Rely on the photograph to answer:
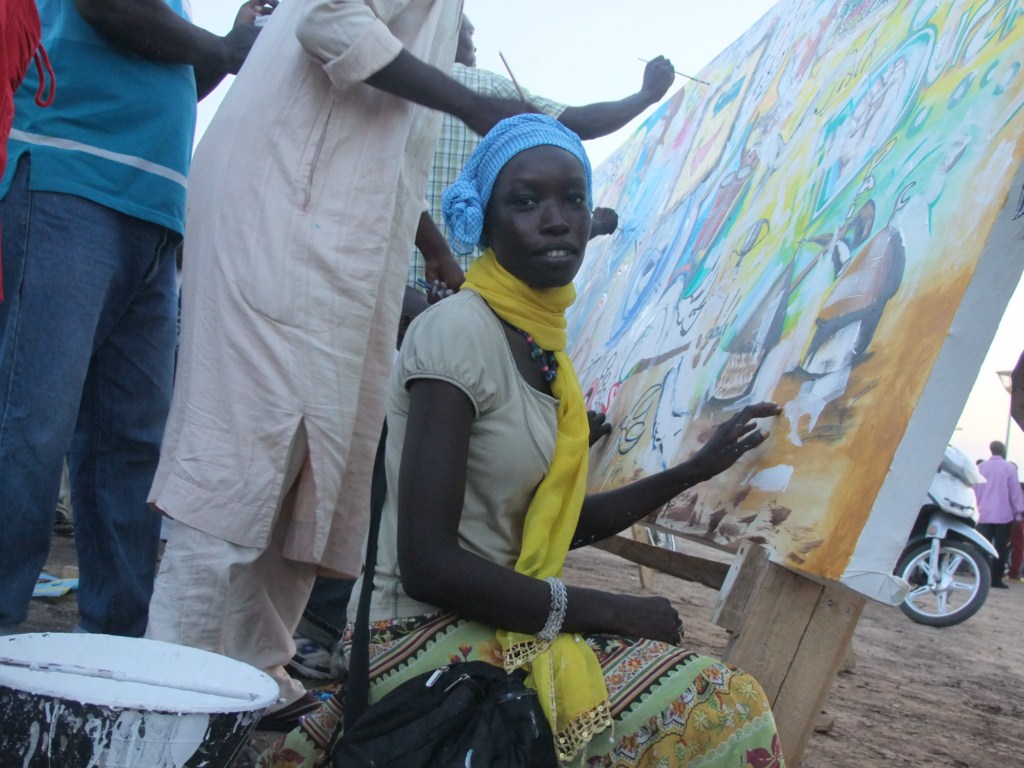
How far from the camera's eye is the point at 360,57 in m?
1.89

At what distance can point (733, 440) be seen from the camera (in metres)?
1.94

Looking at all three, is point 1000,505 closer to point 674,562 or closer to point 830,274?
point 674,562

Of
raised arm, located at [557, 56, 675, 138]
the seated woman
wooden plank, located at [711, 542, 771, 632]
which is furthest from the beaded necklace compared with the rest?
raised arm, located at [557, 56, 675, 138]

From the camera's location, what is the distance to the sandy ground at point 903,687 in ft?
8.83

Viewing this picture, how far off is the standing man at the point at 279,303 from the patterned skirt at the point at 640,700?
0.57m

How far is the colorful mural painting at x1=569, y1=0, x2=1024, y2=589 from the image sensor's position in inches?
65.0

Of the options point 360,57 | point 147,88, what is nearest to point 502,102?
point 360,57

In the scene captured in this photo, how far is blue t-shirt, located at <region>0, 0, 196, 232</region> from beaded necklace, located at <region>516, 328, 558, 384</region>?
3.02ft

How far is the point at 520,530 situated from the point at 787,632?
61cm

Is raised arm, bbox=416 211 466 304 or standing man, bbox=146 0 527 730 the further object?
raised arm, bbox=416 211 466 304

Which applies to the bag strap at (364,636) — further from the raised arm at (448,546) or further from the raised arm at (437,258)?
the raised arm at (437,258)

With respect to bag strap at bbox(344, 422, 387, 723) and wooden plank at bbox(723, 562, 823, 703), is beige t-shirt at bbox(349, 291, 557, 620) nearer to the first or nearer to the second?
bag strap at bbox(344, 422, 387, 723)

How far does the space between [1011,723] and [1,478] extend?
10.6ft

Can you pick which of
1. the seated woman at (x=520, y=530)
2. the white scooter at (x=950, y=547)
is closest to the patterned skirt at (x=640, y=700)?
the seated woman at (x=520, y=530)
